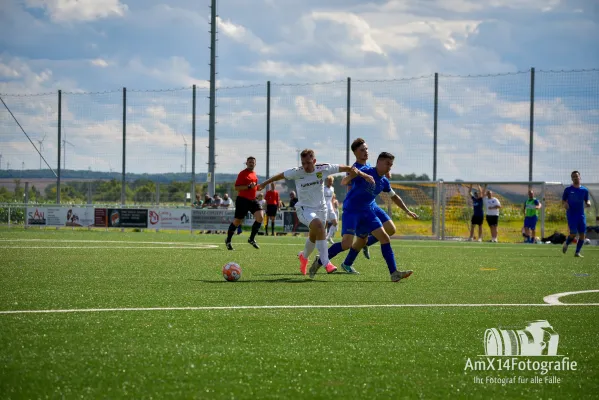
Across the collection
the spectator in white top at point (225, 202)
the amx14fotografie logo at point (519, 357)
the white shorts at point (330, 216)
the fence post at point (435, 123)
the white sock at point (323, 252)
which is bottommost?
the amx14fotografie logo at point (519, 357)

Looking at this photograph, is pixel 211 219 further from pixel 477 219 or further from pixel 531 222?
pixel 531 222

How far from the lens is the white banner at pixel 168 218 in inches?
1329

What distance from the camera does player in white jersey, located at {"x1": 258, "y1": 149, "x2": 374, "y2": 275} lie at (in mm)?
12617

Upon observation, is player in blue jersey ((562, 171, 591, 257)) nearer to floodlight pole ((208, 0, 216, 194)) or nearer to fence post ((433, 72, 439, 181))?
fence post ((433, 72, 439, 181))

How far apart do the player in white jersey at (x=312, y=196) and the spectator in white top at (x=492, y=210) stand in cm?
1802

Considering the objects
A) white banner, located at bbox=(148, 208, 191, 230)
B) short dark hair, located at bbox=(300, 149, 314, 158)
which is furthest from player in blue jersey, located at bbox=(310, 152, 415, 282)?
white banner, located at bbox=(148, 208, 191, 230)

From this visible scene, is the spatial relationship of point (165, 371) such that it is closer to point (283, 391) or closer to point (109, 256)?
point (283, 391)

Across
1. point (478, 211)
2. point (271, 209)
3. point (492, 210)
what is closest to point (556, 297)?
point (492, 210)

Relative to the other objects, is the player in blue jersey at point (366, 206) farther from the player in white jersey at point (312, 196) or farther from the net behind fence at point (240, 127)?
the net behind fence at point (240, 127)

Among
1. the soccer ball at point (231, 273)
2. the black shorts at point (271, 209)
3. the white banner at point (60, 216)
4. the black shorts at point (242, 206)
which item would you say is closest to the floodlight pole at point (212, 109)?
the black shorts at point (271, 209)

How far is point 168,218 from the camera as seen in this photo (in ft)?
111

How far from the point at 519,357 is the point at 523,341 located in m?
0.59

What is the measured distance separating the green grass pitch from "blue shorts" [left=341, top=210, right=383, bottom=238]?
2.42ft

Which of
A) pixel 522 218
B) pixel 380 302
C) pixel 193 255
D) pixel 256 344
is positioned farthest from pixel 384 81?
pixel 256 344
